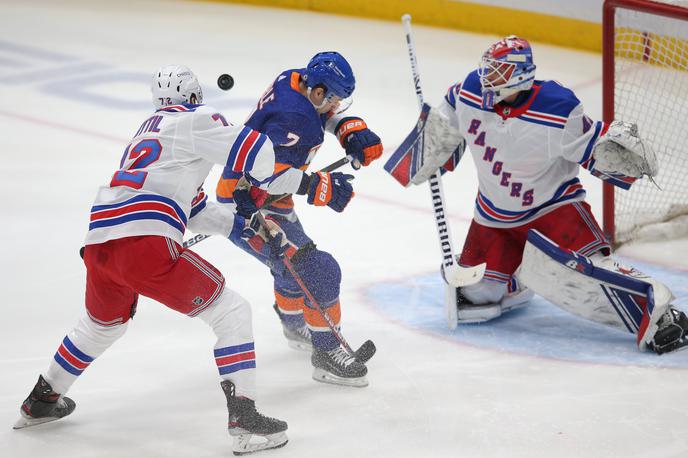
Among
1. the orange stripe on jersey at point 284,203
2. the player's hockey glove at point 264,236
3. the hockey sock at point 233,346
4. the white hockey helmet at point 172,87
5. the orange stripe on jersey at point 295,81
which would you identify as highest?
the white hockey helmet at point 172,87

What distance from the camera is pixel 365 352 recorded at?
340 cm

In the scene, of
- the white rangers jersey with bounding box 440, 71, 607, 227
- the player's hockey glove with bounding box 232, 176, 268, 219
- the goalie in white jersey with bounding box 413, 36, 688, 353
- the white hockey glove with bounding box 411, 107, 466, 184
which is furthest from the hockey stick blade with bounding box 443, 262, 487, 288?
the player's hockey glove with bounding box 232, 176, 268, 219

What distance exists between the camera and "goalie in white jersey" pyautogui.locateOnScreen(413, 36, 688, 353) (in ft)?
11.3

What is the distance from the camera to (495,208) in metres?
3.72

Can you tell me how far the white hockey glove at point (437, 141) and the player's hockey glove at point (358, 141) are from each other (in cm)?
29

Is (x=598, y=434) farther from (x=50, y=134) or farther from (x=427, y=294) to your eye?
(x=50, y=134)

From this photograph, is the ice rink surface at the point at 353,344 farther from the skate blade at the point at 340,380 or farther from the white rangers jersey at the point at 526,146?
the white rangers jersey at the point at 526,146

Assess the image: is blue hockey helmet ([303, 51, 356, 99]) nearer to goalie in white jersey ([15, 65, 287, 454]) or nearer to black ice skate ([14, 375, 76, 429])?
goalie in white jersey ([15, 65, 287, 454])

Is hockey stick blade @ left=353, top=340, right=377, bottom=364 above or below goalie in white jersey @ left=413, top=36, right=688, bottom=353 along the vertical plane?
below

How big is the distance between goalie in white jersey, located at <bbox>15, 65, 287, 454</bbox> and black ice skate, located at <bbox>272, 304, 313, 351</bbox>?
0.69 m

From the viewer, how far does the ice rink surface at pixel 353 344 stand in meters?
3.01

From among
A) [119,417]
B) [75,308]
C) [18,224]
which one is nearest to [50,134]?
[18,224]

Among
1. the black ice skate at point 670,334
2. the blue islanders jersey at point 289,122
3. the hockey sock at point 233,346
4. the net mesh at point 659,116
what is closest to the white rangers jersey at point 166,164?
the hockey sock at point 233,346

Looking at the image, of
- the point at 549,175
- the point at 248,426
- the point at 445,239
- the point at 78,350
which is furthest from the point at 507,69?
the point at 78,350
